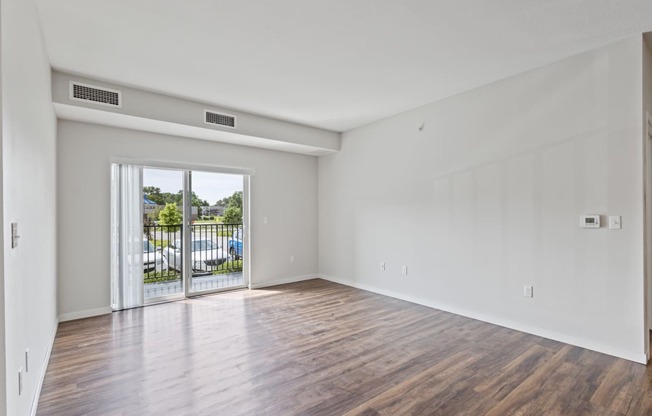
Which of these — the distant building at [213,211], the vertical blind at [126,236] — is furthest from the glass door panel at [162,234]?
the distant building at [213,211]

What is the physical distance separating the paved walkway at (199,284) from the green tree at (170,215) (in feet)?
3.00

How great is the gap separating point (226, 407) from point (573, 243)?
3322 millimetres

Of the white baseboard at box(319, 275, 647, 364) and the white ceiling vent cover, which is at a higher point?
the white ceiling vent cover

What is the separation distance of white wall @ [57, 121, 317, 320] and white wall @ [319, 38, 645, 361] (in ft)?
5.42

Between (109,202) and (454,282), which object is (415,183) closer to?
(454,282)

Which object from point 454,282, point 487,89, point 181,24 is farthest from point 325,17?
point 454,282

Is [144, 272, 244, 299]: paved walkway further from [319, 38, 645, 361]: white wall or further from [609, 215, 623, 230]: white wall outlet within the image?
[609, 215, 623, 230]: white wall outlet

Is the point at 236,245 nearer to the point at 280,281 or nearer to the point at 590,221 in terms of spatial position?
the point at 280,281

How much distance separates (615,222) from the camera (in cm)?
288

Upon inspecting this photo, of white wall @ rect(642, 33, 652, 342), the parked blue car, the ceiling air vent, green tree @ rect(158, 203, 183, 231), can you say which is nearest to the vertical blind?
green tree @ rect(158, 203, 183, 231)

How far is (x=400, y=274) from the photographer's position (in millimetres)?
4836

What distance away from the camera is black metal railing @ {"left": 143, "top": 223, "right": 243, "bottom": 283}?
15.5 ft

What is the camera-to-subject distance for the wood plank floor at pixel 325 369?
221cm

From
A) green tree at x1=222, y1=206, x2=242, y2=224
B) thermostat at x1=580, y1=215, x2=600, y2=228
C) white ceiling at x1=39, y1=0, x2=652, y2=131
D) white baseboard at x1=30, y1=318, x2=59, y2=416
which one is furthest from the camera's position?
green tree at x1=222, y1=206, x2=242, y2=224
